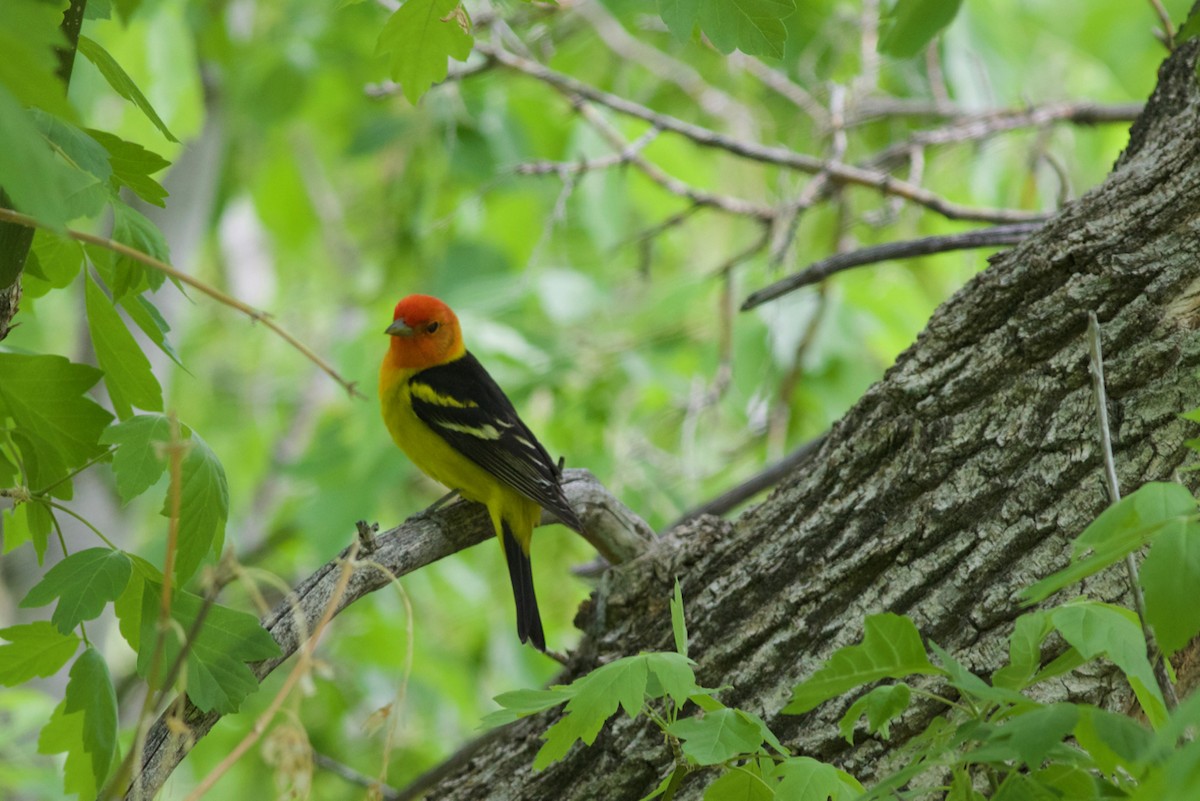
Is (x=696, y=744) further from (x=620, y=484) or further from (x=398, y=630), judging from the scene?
(x=398, y=630)

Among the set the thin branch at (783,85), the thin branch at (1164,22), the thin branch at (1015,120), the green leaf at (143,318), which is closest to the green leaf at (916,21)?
the thin branch at (1164,22)

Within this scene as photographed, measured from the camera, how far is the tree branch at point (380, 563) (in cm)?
203

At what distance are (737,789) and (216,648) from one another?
965 millimetres

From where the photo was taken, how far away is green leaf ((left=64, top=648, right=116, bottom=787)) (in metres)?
1.96


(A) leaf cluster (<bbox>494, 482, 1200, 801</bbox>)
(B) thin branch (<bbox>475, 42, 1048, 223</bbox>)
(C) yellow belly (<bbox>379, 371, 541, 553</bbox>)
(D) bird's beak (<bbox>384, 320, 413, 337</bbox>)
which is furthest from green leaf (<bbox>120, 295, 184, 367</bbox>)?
(B) thin branch (<bbox>475, 42, 1048, 223</bbox>)

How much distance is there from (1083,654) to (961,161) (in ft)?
14.9

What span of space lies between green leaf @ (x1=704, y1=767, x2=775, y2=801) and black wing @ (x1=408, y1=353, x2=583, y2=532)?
154cm

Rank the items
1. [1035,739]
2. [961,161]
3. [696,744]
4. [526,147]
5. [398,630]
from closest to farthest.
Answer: [1035,739] → [696,744] → [961,161] → [526,147] → [398,630]

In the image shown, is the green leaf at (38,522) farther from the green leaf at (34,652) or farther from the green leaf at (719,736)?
the green leaf at (719,736)

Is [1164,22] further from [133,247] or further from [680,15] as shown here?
[133,247]

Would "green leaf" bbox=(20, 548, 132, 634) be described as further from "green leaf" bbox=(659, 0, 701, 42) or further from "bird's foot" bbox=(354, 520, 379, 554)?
"green leaf" bbox=(659, 0, 701, 42)

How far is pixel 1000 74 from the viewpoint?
516 cm

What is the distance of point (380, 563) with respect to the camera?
8.69ft

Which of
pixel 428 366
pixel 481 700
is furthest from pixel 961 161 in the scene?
pixel 481 700
